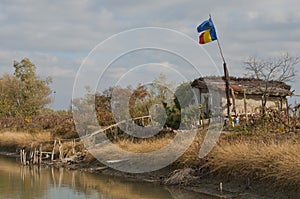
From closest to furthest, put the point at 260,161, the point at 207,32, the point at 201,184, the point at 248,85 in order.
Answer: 1. the point at 260,161
2. the point at 201,184
3. the point at 207,32
4. the point at 248,85

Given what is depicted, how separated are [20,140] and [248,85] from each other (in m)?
15.8

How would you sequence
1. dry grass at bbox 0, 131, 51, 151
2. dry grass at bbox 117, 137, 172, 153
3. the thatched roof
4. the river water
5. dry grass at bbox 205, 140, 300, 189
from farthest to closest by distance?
1. dry grass at bbox 0, 131, 51, 151
2. the thatched roof
3. dry grass at bbox 117, 137, 172, 153
4. the river water
5. dry grass at bbox 205, 140, 300, 189

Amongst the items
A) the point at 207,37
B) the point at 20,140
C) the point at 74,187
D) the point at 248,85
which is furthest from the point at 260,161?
the point at 20,140

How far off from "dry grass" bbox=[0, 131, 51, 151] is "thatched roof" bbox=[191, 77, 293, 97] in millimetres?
10489

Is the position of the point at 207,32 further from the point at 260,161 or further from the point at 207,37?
the point at 260,161

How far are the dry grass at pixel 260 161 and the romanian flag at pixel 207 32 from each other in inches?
301

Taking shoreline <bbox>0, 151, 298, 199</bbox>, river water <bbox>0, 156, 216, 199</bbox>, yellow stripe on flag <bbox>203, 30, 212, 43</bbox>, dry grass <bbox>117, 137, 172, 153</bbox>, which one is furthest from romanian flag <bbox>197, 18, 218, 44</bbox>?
river water <bbox>0, 156, 216, 199</bbox>

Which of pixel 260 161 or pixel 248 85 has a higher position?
pixel 248 85

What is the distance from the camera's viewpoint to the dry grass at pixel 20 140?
30953 millimetres

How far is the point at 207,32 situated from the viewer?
23469mm

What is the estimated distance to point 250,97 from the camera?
2862cm

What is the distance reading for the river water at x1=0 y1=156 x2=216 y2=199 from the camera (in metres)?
16.3

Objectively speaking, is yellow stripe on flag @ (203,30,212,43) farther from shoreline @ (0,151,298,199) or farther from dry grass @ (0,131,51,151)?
dry grass @ (0,131,51,151)

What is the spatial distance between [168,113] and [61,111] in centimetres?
3141
